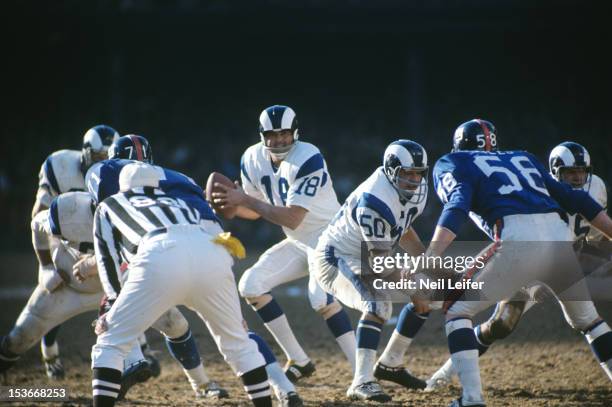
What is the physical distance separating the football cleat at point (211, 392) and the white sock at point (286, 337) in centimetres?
71

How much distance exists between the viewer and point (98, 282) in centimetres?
706

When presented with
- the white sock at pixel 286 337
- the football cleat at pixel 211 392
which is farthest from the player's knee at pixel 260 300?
the football cleat at pixel 211 392

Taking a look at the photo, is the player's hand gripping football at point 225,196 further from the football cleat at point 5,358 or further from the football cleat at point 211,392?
the football cleat at point 5,358

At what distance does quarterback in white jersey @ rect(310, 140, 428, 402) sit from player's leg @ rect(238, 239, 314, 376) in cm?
64

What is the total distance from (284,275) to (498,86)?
14213 mm

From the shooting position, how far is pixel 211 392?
699 cm

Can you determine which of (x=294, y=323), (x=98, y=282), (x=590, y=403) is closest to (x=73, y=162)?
(x=98, y=282)

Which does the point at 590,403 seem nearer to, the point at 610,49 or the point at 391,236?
the point at 391,236

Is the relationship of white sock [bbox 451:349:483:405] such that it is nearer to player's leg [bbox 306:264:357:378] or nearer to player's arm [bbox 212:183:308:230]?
player's leg [bbox 306:264:357:378]

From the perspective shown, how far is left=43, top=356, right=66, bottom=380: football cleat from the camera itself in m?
8.02

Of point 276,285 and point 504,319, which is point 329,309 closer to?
point 276,285

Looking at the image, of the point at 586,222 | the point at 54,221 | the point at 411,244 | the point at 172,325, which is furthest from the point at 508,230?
the point at 54,221

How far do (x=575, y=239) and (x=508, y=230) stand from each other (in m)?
1.61

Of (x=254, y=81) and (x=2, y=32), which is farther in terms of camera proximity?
(x=254, y=81)
